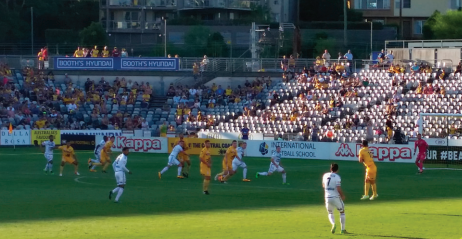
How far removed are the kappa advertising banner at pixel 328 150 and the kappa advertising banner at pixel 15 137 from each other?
1484cm

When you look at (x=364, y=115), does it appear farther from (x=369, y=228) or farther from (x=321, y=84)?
(x=369, y=228)

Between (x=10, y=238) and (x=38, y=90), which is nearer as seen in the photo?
(x=10, y=238)

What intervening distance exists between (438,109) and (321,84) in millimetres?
8800

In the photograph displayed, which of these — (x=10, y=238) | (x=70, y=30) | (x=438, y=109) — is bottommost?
(x=10, y=238)

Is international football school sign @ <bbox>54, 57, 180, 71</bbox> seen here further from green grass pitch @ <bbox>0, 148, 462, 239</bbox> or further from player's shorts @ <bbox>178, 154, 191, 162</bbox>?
player's shorts @ <bbox>178, 154, 191, 162</bbox>

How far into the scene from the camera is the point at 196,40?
7331cm

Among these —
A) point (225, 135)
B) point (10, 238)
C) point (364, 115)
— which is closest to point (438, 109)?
point (364, 115)

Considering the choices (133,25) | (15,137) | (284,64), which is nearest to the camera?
(15,137)

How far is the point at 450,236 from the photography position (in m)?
18.0

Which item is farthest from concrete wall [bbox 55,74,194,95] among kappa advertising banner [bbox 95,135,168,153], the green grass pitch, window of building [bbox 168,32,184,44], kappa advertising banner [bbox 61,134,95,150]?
the green grass pitch

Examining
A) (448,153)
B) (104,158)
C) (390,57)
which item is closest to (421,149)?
(448,153)

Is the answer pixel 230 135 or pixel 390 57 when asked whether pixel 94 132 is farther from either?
pixel 390 57

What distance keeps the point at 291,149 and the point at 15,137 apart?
60.0ft

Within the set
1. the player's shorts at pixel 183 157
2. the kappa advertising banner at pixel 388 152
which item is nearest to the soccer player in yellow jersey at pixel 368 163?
the player's shorts at pixel 183 157
